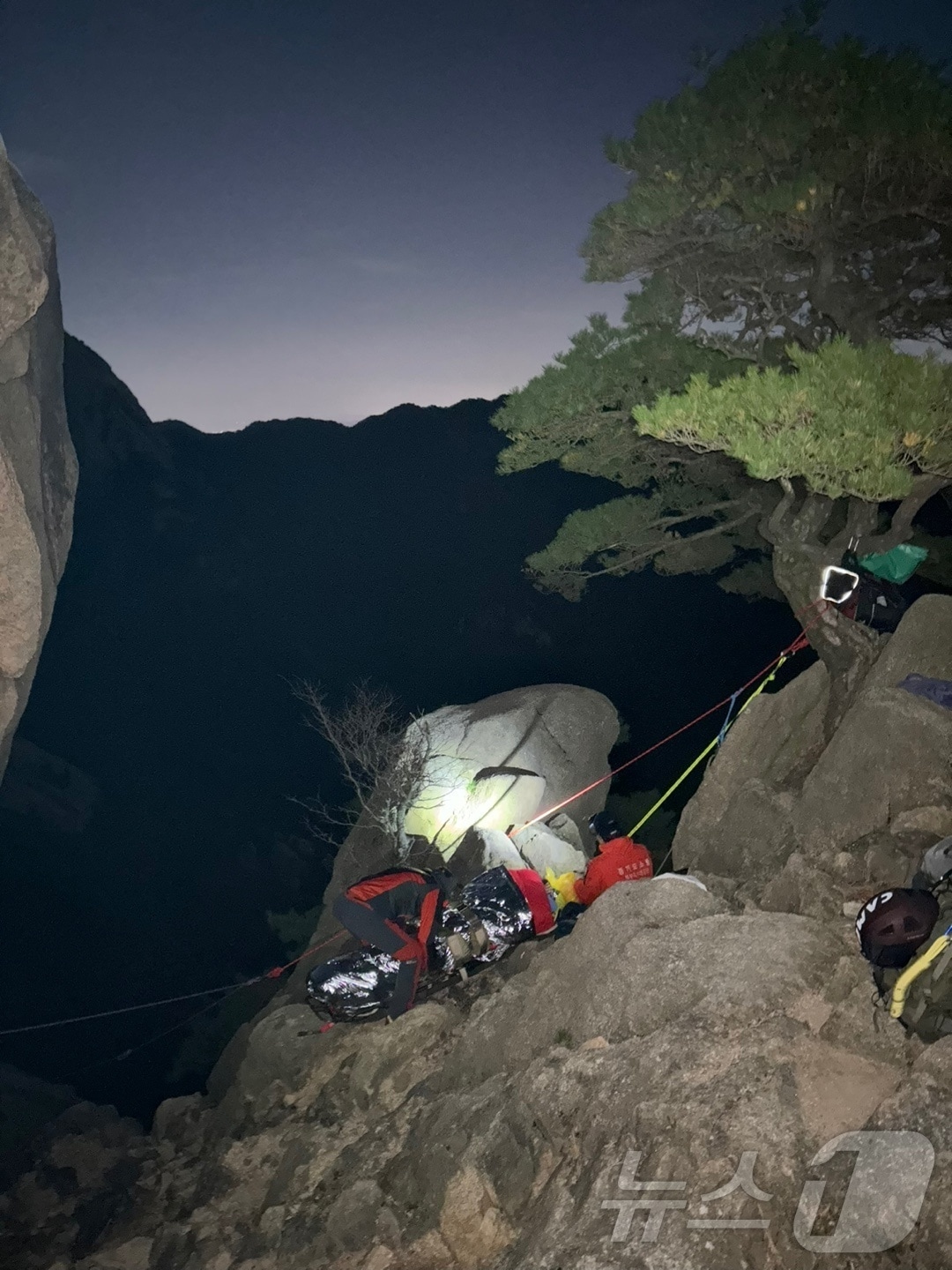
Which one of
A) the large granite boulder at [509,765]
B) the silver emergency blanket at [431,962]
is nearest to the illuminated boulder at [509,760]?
the large granite boulder at [509,765]

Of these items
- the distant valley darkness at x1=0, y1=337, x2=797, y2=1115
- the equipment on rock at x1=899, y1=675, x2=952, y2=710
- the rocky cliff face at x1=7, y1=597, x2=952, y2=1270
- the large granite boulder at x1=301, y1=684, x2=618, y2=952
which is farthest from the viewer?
the distant valley darkness at x1=0, y1=337, x2=797, y2=1115

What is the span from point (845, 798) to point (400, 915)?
4.33 metres

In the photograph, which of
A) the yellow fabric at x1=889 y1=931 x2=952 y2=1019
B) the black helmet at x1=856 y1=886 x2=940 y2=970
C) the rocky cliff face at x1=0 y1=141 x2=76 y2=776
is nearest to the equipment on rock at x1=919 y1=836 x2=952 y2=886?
the black helmet at x1=856 y1=886 x2=940 y2=970

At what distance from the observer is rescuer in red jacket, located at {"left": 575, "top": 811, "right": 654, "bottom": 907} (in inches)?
276

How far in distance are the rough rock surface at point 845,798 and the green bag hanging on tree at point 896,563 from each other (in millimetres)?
1073

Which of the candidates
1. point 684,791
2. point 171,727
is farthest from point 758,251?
point 171,727

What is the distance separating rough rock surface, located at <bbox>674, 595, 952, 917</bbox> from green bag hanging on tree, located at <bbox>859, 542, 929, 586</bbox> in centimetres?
107

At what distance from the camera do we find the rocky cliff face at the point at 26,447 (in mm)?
7395

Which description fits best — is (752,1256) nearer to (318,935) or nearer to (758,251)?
(758,251)

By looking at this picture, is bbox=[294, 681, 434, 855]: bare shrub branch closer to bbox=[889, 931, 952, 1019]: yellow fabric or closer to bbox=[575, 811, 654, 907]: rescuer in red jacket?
bbox=[575, 811, 654, 907]: rescuer in red jacket

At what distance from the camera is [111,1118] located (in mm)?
12031

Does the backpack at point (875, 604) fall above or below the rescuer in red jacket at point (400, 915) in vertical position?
above

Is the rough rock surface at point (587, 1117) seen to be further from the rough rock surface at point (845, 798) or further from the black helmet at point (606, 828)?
the black helmet at point (606, 828)

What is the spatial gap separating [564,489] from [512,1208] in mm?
50677
